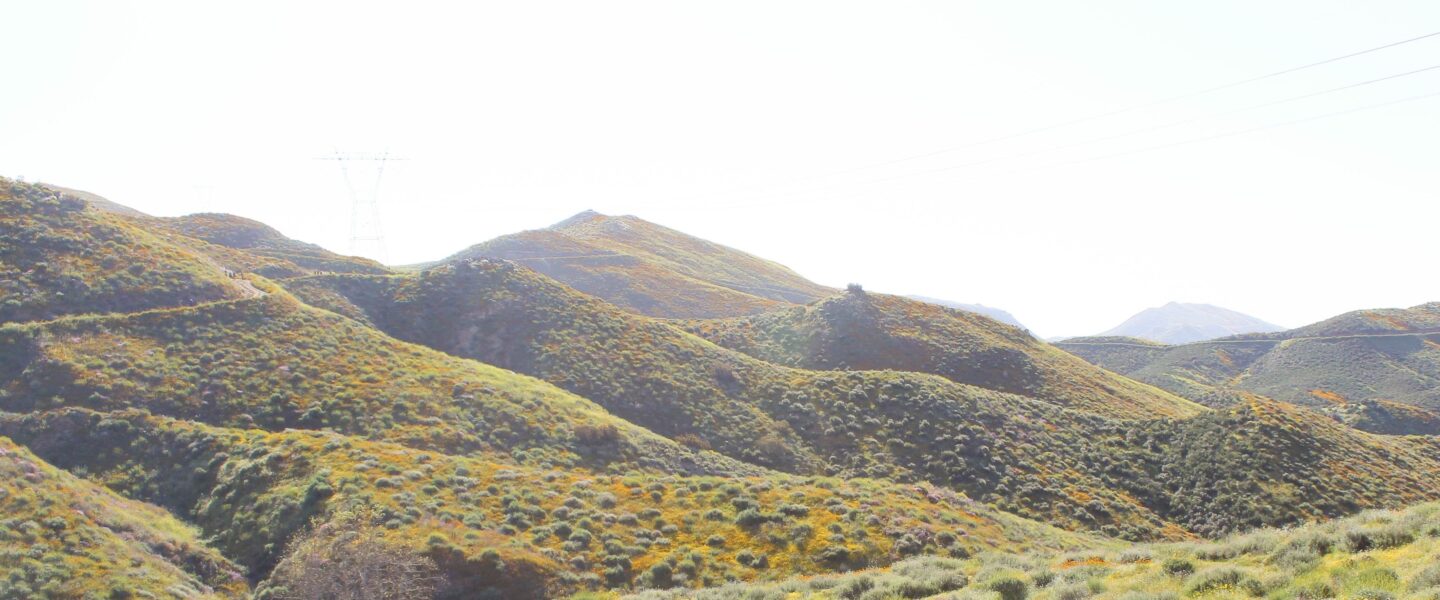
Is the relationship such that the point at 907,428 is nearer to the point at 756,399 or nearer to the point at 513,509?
the point at 756,399

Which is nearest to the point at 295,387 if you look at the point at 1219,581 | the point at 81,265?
the point at 81,265

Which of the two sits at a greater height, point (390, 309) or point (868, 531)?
point (390, 309)

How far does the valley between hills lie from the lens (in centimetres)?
2102

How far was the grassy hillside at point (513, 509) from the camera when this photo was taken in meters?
24.6

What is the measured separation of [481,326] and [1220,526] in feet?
152

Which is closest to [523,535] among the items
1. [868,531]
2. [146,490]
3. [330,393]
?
[868,531]

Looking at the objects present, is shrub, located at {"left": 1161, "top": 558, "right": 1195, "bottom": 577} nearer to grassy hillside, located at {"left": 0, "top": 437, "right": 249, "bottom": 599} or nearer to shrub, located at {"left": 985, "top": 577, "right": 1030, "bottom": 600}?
shrub, located at {"left": 985, "top": 577, "right": 1030, "bottom": 600}

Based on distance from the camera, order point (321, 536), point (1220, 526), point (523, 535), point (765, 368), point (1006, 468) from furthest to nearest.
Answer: point (765, 368), point (1006, 468), point (1220, 526), point (523, 535), point (321, 536)

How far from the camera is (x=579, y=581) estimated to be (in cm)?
2380

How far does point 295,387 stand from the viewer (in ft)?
124

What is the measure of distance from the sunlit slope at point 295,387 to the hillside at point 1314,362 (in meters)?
70.6

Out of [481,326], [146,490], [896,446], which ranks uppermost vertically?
[481,326]

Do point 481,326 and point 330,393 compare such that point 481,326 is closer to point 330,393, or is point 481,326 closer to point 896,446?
point 330,393

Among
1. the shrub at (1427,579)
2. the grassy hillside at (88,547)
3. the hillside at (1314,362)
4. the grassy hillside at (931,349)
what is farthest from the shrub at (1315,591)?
the hillside at (1314,362)
